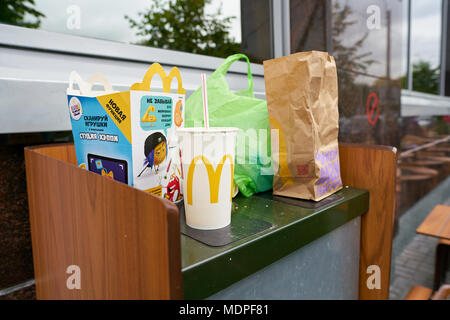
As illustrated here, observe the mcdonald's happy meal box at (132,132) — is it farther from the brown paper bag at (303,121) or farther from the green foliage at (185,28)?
the green foliage at (185,28)

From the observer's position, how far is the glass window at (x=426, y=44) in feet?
11.8

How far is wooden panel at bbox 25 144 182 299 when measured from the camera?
0.42 m

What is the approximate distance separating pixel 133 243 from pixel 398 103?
9.05 ft

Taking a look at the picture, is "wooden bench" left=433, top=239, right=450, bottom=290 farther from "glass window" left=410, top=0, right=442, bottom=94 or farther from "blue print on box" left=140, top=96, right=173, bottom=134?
"blue print on box" left=140, top=96, right=173, bottom=134

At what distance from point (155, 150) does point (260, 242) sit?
0.92 ft

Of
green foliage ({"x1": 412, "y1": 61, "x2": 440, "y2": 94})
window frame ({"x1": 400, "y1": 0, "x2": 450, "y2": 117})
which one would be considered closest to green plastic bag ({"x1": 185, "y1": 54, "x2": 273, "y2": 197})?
window frame ({"x1": 400, "y1": 0, "x2": 450, "y2": 117})

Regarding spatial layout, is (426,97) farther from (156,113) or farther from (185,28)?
(156,113)

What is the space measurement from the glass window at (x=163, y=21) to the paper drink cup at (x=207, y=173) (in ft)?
2.22

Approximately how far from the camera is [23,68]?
85 centimetres

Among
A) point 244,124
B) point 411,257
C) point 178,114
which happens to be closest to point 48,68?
point 178,114

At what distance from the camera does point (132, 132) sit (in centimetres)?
60

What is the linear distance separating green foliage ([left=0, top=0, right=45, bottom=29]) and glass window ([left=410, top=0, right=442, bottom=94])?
361 centimetres

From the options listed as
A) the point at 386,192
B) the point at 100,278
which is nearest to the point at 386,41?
the point at 386,192

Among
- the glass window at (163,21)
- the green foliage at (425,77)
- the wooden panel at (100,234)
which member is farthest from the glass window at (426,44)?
the wooden panel at (100,234)
